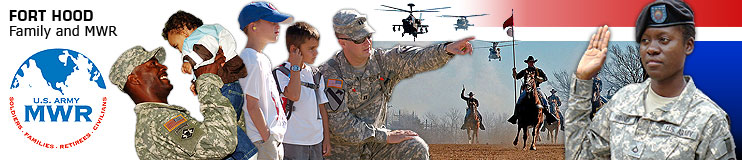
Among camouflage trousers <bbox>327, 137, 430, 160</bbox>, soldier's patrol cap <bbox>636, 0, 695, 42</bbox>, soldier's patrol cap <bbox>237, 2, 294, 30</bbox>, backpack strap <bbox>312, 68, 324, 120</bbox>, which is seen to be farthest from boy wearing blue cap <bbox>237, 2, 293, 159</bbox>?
soldier's patrol cap <bbox>636, 0, 695, 42</bbox>

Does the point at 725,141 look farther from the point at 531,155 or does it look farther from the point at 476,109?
the point at 531,155

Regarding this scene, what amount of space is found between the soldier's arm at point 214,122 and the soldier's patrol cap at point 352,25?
252cm

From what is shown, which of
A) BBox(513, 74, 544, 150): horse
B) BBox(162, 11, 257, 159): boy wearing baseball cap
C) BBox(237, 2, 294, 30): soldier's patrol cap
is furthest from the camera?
BBox(513, 74, 544, 150): horse

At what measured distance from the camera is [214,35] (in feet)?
15.4

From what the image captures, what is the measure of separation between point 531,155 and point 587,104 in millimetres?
10315

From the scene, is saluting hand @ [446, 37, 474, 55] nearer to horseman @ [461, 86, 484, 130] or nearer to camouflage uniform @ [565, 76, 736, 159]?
camouflage uniform @ [565, 76, 736, 159]

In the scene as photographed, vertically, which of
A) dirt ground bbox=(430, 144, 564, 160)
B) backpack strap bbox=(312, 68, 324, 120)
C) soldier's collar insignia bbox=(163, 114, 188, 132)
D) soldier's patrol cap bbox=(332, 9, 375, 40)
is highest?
soldier's patrol cap bbox=(332, 9, 375, 40)

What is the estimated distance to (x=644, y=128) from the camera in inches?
165

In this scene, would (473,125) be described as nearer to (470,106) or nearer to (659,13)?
(470,106)

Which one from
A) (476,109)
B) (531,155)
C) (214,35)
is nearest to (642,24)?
(214,35)

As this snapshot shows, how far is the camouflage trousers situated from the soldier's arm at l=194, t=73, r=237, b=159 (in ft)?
8.50

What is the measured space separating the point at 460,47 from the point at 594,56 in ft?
7.70

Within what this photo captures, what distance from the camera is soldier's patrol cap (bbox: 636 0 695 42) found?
4094 millimetres

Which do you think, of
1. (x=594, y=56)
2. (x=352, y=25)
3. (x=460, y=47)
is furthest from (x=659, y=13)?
(x=352, y=25)
